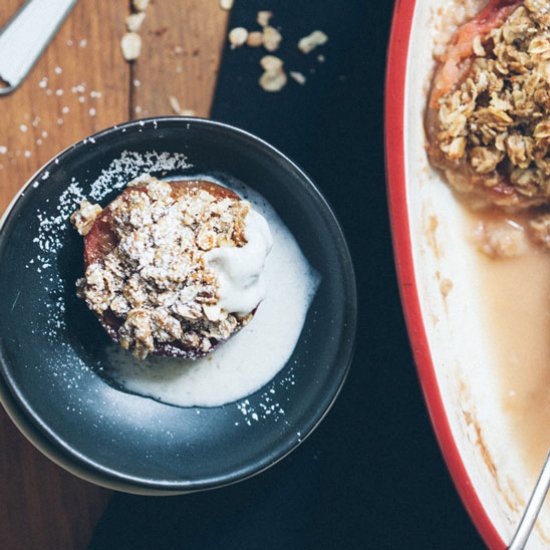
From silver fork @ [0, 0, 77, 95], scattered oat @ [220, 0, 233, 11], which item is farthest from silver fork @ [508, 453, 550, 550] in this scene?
silver fork @ [0, 0, 77, 95]

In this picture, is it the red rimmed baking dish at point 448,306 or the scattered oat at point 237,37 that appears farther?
the scattered oat at point 237,37

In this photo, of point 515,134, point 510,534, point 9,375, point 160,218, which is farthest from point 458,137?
point 9,375

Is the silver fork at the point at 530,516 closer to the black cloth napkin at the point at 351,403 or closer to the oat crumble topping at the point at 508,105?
the black cloth napkin at the point at 351,403

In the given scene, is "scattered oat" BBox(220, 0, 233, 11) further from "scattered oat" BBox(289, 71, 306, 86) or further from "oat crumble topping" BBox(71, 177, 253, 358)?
"oat crumble topping" BBox(71, 177, 253, 358)

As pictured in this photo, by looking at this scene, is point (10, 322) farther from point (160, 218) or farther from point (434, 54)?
point (434, 54)

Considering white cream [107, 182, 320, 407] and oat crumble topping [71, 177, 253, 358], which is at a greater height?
oat crumble topping [71, 177, 253, 358]

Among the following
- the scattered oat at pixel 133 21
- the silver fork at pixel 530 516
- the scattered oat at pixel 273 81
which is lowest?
the silver fork at pixel 530 516

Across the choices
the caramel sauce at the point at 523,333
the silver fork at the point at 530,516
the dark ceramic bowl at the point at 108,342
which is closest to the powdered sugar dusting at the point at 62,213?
the dark ceramic bowl at the point at 108,342
